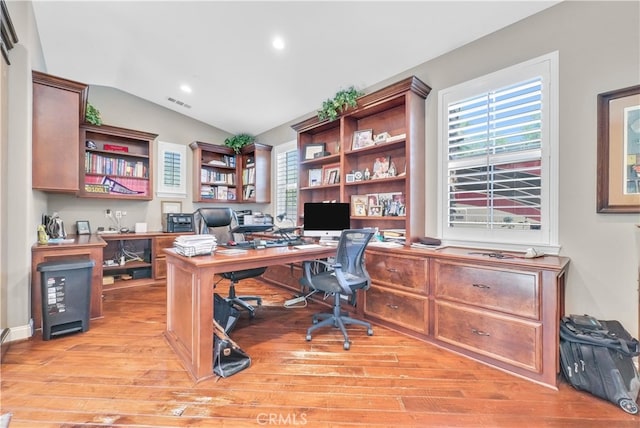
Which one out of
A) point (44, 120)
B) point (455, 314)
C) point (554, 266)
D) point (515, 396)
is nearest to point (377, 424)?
point (515, 396)

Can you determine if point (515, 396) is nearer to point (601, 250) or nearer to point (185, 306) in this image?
point (601, 250)

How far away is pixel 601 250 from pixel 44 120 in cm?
489

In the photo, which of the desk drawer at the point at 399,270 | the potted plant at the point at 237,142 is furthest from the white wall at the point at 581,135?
the potted plant at the point at 237,142

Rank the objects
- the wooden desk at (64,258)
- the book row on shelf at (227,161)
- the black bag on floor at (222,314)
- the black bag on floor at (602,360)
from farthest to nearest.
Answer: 1. the book row on shelf at (227,161)
2. the wooden desk at (64,258)
3. the black bag on floor at (222,314)
4. the black bag on floor at (602,360)

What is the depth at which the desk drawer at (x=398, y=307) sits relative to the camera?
7.84ft

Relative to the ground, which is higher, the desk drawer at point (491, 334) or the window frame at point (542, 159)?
the window frame at point (542, 159)

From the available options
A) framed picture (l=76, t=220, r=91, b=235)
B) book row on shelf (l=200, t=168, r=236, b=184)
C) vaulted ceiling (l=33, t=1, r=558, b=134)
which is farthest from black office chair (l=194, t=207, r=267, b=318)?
framed picture (l=76, t=220, r=91, b=235)

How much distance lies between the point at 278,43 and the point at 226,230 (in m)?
2.15

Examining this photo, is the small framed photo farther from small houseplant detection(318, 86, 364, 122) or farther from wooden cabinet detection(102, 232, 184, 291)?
wooden cabinet detection(102, 232, 184, 291)

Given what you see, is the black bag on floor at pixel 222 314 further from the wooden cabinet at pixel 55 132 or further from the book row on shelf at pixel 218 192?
the book row on shelf at pixel 218 192

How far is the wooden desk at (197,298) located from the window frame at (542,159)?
1684 mm

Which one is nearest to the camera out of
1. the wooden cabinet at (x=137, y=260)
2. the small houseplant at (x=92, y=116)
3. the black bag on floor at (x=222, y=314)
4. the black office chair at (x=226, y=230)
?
the black bag on floor at (x=222, y=314)

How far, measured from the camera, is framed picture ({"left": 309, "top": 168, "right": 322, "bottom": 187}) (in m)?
3.90

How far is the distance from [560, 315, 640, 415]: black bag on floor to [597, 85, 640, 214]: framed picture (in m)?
0.81
